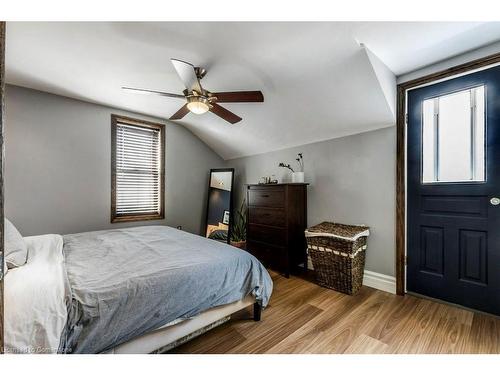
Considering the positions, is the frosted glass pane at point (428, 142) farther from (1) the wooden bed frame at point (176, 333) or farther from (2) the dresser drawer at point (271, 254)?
(1) the wooden bed frame at point (176, 333)

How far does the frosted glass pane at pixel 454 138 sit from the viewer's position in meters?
1.95

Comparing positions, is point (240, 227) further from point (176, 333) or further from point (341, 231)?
point (176, 333)

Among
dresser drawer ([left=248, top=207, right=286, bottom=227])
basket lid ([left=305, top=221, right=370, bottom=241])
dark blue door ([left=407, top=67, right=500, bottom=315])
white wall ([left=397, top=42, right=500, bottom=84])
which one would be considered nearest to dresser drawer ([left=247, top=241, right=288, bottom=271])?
dresser drawer ([left=248, top=207, right=286, bottom=227])

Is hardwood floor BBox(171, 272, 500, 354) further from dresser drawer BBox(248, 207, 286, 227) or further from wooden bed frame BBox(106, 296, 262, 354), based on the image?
dresser drawer BBox(248, 207, 286, 227)

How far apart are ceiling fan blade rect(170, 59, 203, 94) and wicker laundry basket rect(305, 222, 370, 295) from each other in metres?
1.96

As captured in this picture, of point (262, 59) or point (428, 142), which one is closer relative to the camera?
point (262, 59)

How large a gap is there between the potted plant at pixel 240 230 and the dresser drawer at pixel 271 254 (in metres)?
0.36

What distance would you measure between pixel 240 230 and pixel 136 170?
6.36 feet

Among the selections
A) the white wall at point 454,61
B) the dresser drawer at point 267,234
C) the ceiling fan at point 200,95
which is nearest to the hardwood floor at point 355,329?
the dresser drawer at point 267,234

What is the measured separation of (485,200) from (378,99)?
127cm

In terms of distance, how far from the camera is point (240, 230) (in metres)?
3.81

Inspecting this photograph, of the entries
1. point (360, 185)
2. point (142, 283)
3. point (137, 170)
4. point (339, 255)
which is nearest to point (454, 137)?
point (360, 185)
